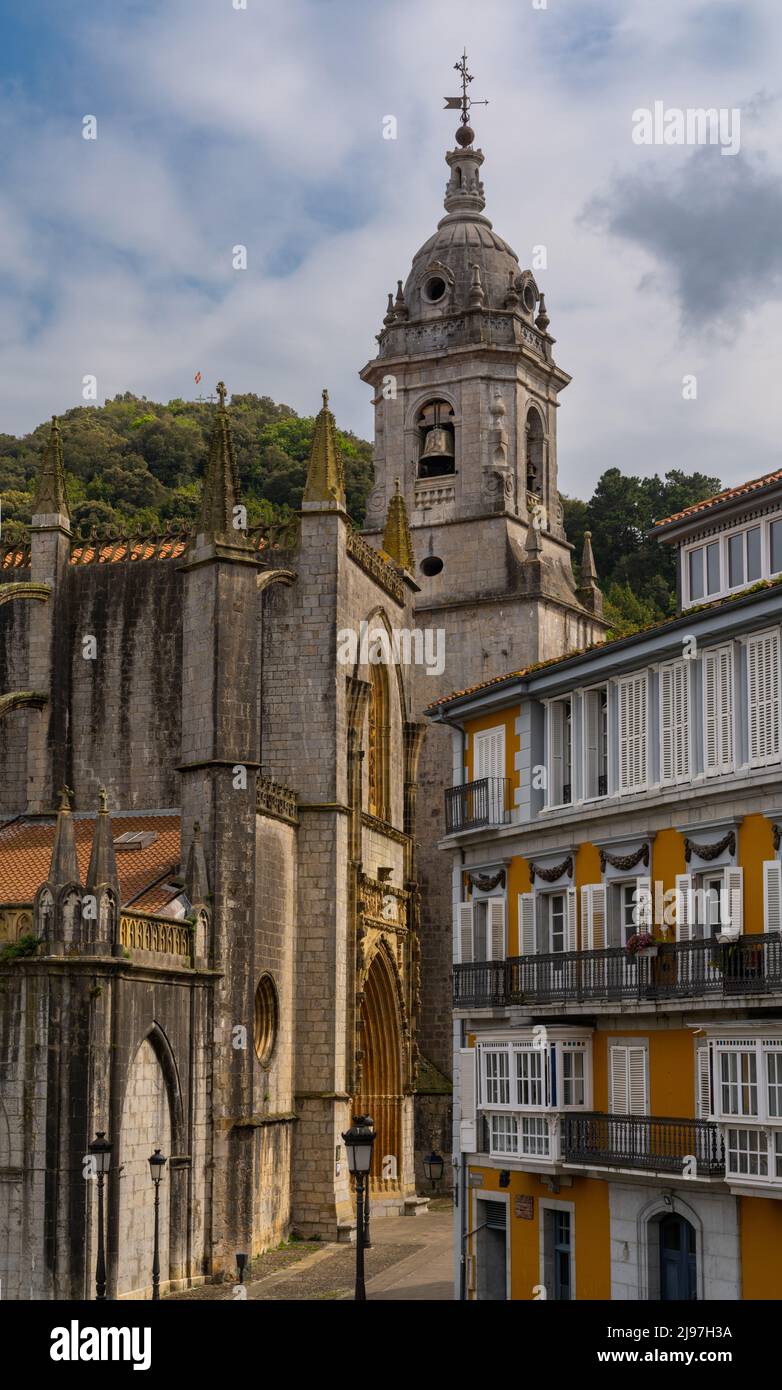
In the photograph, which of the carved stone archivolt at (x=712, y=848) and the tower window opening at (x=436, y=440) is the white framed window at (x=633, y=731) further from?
the tower window opening at (x=436, y=440)

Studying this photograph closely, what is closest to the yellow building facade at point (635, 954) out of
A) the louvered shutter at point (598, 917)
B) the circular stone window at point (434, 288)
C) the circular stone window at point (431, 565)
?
the louvered shutter at point (598, 917)

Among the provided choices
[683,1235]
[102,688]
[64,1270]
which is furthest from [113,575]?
[683,1235]

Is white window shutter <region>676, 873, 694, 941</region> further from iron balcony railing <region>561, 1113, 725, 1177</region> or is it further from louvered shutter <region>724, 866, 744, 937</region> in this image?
iron balcony railing <region>561, 1113, 725, 1177</region>

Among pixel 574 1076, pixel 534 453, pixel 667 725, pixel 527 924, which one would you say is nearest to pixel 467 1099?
pixel 527 924

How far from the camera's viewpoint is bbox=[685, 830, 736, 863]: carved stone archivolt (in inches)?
1048

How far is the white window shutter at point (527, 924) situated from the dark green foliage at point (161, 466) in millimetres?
57928

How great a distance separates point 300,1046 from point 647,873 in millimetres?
14507

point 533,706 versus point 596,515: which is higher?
point 596,515

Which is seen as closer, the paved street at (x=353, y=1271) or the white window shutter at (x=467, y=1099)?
the white window shutter at (x=467, y=1099)

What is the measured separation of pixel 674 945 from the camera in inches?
1062

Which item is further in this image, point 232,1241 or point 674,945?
point 232,1241

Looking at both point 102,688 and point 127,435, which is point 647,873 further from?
point 127,435

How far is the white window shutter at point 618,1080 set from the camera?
28328 mm

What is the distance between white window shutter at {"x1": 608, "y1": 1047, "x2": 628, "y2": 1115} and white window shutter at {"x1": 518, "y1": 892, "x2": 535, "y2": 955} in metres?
2.99
